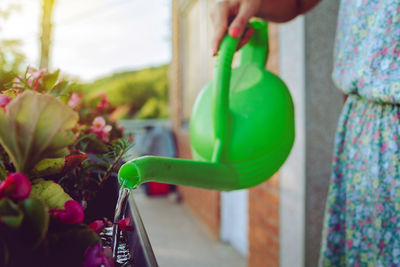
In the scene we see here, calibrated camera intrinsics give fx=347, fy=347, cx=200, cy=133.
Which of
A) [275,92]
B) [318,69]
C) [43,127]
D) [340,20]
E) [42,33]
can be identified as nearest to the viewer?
[43,127]

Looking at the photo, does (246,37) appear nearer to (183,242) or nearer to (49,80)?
(49,80)

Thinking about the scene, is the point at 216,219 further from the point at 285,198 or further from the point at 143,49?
the point at 143,49

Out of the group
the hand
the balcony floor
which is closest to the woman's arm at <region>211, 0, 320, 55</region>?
the hand

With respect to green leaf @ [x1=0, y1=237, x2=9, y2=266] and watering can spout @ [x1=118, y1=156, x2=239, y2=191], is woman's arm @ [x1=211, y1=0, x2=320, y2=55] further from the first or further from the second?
green leaf @ [x1=0, y1=237, x2=9, y2=266]

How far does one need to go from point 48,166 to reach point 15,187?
3.4 inches

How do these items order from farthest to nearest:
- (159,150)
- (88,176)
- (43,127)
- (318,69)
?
(159,150) → (318,69) → (88,176) → (43,127)

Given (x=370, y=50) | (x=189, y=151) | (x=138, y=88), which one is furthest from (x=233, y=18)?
(x=138, y=88)

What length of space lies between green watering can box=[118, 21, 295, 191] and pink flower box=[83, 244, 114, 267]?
302 mm

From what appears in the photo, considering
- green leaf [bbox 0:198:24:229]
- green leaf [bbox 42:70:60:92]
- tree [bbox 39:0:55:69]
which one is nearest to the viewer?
green leaf [bbox 0:198:24:229]

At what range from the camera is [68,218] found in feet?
1.03

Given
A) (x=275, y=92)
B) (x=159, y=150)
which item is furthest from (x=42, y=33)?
(x=159, y=150)

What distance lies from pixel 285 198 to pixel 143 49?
17.4 metres

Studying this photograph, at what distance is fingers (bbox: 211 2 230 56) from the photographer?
756mm

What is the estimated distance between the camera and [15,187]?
28 cm
